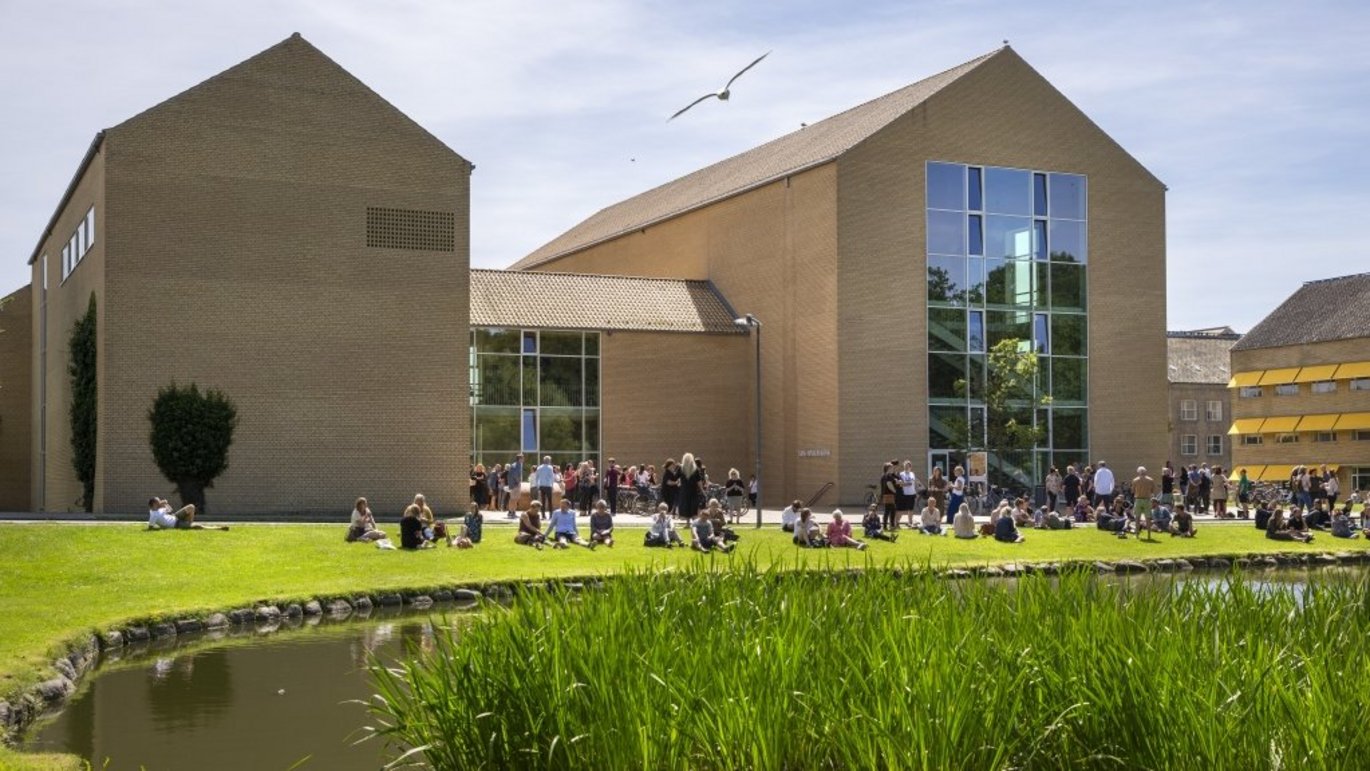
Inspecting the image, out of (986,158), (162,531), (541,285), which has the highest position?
(986,158)

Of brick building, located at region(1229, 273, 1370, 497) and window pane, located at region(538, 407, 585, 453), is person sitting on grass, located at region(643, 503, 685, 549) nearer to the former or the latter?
window pane, located at region(538, 407, 585, 453)

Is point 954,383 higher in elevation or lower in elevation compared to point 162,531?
higher

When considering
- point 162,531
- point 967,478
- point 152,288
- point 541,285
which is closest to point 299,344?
point 152,288

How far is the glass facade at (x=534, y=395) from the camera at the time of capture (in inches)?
1817

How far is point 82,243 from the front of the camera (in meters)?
41.2

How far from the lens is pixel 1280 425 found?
71.1 metres

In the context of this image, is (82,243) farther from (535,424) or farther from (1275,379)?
(1275,379)

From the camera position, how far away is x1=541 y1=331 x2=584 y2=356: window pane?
47.6 meters

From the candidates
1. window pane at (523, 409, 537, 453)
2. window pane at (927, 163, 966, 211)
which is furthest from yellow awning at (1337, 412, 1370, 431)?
window pane at (523, 409, 537, 453)

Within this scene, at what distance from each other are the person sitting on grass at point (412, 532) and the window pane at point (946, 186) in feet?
76.6

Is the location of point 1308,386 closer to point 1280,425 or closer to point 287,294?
point 1280,425

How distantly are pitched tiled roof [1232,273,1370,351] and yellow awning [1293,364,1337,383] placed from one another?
127cm

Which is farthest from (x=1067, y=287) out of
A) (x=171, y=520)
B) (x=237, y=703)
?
(x=237, y=703)

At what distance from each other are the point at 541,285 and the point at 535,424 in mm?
5150
